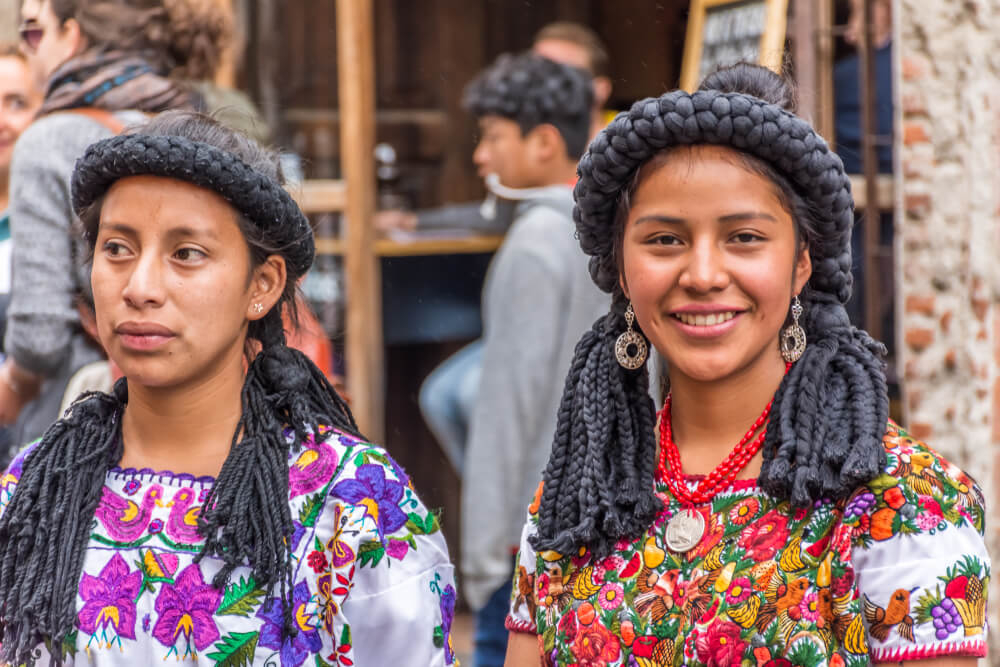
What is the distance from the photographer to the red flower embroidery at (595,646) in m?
2.03

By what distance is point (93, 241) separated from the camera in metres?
2.30

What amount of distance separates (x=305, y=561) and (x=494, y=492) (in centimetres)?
172

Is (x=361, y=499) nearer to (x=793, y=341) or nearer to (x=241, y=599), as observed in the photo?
(x=241, y=599)

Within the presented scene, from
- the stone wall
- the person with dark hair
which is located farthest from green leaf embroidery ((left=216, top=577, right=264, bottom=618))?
the stone wall

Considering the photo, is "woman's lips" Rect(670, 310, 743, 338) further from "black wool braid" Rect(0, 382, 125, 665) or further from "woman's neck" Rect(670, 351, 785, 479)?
"black wool braid" Rect(0, 382, 125, 665)

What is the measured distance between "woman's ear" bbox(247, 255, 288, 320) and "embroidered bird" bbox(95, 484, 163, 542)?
1.13 ft

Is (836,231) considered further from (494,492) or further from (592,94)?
(592,94)

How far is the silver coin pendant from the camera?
2.03 meters

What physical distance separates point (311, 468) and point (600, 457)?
49 centimetres

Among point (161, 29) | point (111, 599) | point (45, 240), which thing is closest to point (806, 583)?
point (111, 599)

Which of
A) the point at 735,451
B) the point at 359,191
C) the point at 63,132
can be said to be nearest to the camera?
the point at 735,451

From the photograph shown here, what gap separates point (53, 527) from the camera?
2172 mm

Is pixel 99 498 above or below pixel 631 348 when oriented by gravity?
below

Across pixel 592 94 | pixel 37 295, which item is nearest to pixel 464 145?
pixel 592 94
